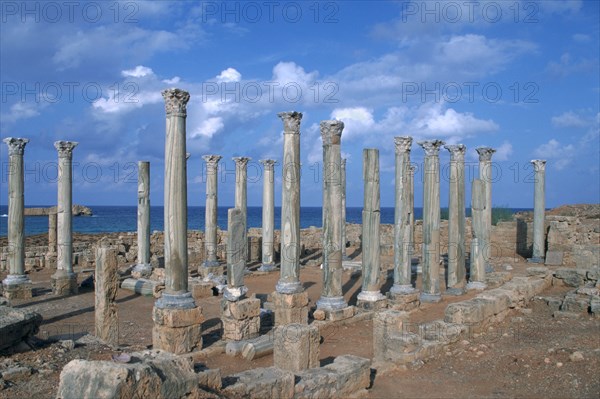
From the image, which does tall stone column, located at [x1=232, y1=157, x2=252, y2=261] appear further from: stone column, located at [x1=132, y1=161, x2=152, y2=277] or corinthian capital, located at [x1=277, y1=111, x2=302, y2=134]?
corinthian capital, located at [x1=277, y1=111, x2=302, y2=134]

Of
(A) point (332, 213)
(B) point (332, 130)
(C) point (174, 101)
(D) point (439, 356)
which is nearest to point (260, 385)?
(D) point (439, 356)

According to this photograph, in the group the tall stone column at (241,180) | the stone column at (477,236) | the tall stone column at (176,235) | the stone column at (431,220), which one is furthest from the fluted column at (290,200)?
the tall stone column at (241,180)

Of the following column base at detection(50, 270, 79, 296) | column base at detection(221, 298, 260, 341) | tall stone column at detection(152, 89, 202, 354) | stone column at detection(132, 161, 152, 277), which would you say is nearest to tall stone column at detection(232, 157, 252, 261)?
stone column at detection(132, 161, 152, 277)

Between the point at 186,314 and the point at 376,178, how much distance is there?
276 inches

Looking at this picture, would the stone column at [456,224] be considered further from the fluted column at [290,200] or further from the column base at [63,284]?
the column base at [63,284]

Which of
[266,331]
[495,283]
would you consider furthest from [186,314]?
[495,283]

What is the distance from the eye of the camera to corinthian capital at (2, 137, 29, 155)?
1727cm

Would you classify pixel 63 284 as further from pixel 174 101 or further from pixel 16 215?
pixel 174 101

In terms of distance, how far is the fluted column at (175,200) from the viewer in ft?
36.3

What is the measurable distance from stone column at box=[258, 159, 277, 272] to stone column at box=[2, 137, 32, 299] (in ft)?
31.3

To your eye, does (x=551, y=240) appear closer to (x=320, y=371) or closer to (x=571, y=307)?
(x=571, y=307)

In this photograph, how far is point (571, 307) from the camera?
1508cm

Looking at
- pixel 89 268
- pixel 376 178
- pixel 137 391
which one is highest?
pixel 376 178

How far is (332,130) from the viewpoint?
14.2 meters
